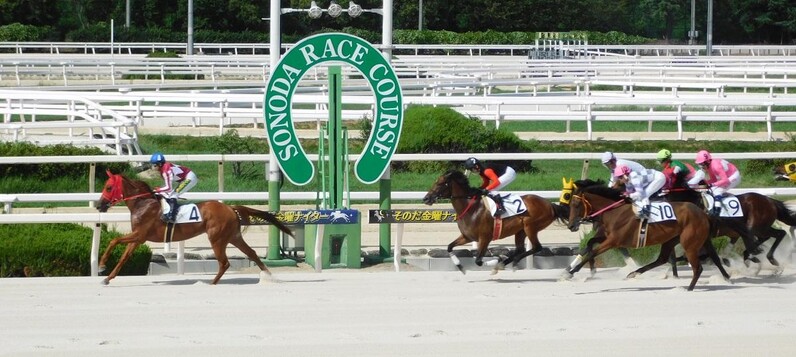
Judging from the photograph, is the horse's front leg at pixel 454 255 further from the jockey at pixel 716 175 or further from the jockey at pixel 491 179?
the jockey at pixel 716 175

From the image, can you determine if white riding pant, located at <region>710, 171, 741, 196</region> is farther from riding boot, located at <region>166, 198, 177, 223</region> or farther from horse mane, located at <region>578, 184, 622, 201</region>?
riding boot, located at <region>166, 198, 177, 223</region>

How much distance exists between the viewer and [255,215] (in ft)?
34.0

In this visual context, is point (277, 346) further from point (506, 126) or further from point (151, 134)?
point (506, 126)

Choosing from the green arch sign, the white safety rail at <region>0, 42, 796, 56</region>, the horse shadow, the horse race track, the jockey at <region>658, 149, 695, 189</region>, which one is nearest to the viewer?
the horse race track

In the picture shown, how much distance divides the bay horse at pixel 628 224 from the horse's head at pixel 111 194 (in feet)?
11.3

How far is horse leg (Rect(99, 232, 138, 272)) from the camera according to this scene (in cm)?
1007

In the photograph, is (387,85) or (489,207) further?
(387,85)

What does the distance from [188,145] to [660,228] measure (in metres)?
9.65

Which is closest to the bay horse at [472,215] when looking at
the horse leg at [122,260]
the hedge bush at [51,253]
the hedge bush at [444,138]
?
the horse leg at [122,260]

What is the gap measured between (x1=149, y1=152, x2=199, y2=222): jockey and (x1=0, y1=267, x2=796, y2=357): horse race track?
638mm

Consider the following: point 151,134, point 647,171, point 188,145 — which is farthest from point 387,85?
point 151,134

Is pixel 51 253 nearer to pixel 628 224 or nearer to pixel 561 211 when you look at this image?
pixel 561 211

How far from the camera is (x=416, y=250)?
12188 millimetres

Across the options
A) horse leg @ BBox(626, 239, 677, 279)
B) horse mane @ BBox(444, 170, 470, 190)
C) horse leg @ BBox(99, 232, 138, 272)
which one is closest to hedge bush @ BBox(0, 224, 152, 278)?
horse leg @ BBox(99, 232, 138, 272)
